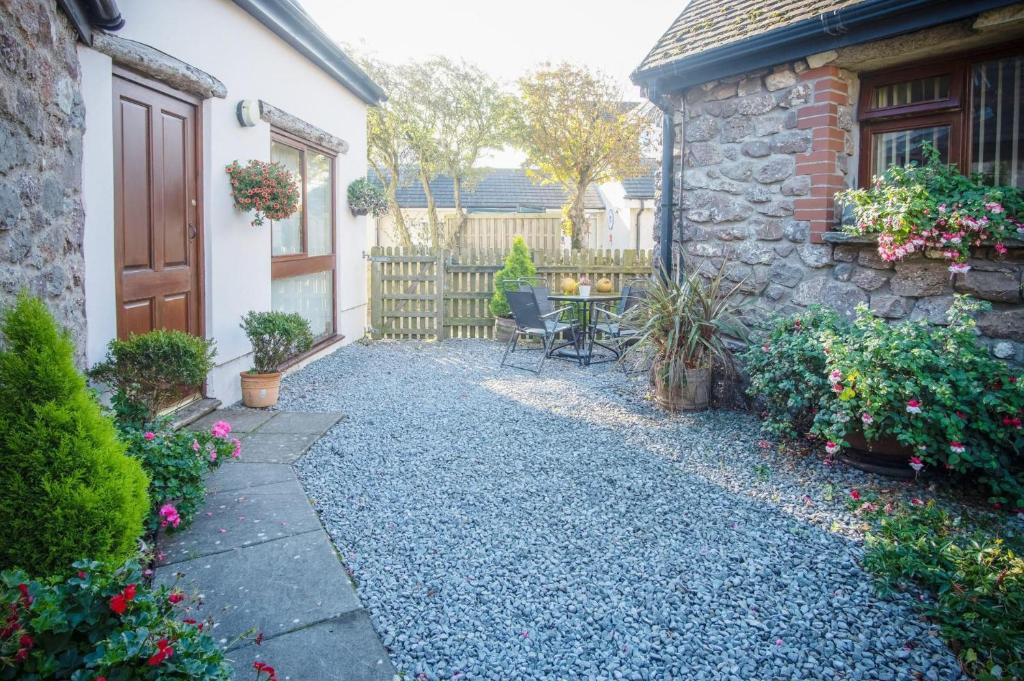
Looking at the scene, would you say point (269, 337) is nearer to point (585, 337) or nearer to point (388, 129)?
point (585, 337)

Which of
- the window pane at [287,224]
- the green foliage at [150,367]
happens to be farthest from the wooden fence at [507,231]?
the green foliage at [150,367]

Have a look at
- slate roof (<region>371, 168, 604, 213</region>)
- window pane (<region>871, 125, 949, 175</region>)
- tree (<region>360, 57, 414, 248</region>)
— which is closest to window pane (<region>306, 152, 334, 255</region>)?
window pane (<region>871, 125, 949, 175</region>)

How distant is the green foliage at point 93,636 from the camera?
148cm

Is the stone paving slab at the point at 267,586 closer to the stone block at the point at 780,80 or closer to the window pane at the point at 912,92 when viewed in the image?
the stone block at the point at 780,80

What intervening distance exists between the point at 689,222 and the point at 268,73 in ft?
12.8

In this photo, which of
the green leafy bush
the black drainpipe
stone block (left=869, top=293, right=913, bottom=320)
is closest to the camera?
the green leafy bush

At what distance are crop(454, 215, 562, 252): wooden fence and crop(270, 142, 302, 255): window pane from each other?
9.29 meters

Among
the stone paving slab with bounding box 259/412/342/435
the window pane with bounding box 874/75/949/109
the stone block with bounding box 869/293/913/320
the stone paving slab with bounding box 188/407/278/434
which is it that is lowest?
the stone paving slab with bounding box 259/412/342/435

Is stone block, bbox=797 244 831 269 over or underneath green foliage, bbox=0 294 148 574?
over

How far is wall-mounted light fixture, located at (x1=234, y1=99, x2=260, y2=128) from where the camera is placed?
5551 mm

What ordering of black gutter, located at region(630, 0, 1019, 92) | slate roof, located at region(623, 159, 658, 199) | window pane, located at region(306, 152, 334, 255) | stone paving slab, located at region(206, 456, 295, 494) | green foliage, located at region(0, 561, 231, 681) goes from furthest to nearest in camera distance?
slate roof, located at region(623, 159, 658, 199)
window pane, located at region(306, 152, 334, 255)
black gutter, located at region(630, 0, 1019, 92)
stone paving slab, located at region(206, 456, 295, 494)
green foliage, located at region(0, 561, 231, 681)

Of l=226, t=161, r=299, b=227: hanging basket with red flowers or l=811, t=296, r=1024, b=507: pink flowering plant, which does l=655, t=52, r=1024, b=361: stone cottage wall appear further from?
l=226, t=161, r=299, b=227: hanging basket with red flowers

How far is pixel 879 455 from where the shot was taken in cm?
397

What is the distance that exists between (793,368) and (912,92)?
83.5 inches
